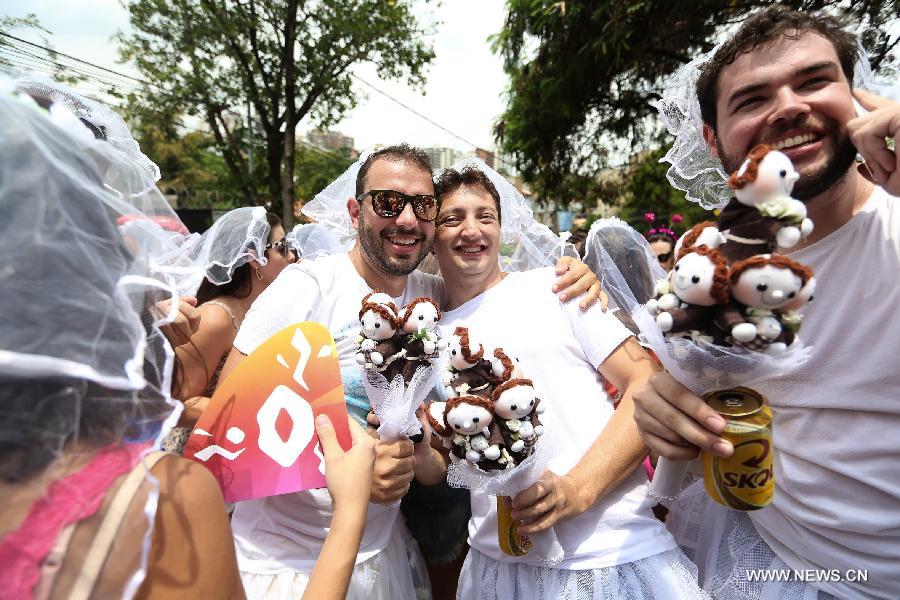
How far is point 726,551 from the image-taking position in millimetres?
1795

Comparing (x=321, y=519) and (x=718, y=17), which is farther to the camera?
(x=718, y=17)

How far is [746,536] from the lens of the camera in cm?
174

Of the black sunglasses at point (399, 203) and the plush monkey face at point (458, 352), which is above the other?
the black sunglasses at point (399, 203)

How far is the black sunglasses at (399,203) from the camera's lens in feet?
7.28

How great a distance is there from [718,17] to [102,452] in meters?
9.87

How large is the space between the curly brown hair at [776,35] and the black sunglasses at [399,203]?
3.78 feet

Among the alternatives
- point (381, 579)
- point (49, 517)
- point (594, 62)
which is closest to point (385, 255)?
point (381, 579)

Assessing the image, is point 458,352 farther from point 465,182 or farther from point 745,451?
point 465,182

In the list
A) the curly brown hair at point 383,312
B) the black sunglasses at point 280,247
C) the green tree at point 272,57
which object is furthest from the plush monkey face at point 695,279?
the green tree at point 272,57

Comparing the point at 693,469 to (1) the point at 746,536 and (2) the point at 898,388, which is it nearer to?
(1) the point at 746,536

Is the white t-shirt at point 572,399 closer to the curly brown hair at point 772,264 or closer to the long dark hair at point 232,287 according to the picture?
the curly brown hair at point 772,264

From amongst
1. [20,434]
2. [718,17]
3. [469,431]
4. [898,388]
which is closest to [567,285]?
[469,431]

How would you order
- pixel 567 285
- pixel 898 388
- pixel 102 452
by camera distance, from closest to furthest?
pixel 102 452
pixel 898 388
pixel 567 285

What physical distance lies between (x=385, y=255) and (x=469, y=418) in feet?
3.26
